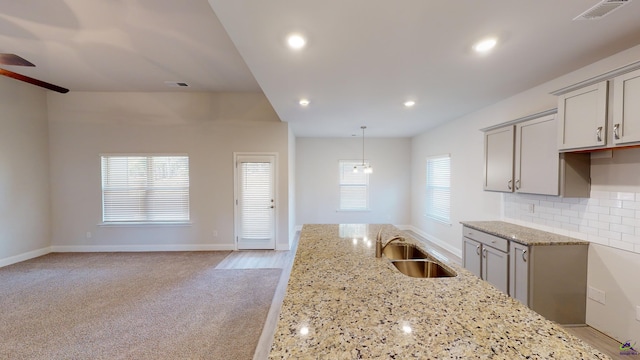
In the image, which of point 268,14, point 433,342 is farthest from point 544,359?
point 268,14

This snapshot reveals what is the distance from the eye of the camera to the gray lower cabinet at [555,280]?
2387 mm

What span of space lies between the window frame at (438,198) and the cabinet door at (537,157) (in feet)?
6.83

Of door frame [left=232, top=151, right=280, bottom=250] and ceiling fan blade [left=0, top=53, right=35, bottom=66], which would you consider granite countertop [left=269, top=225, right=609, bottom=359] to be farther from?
ceiling fan blade [left=0, top=53, right=35, bottom=66]

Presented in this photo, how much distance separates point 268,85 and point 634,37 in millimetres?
3236

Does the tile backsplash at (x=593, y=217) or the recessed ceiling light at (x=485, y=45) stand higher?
the recessed ceiling light at (x=485, y=45)

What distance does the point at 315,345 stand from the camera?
89cm

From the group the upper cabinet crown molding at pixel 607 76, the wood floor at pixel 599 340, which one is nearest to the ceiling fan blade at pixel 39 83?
the upper cabinet crown molding at pixel 607 76

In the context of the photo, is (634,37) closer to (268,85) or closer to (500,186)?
(500,186)

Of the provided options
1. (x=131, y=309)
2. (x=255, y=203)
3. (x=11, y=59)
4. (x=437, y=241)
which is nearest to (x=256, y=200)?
(x=255, y=203)

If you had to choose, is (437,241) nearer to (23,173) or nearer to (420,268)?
(420,268)

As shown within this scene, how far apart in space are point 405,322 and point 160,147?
541 cm

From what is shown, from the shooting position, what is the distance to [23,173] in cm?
443

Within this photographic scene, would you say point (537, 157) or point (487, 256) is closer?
point (537, 157)

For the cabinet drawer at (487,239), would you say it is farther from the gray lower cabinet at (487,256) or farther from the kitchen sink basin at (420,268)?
the kitchen sink basin at (420,268)
